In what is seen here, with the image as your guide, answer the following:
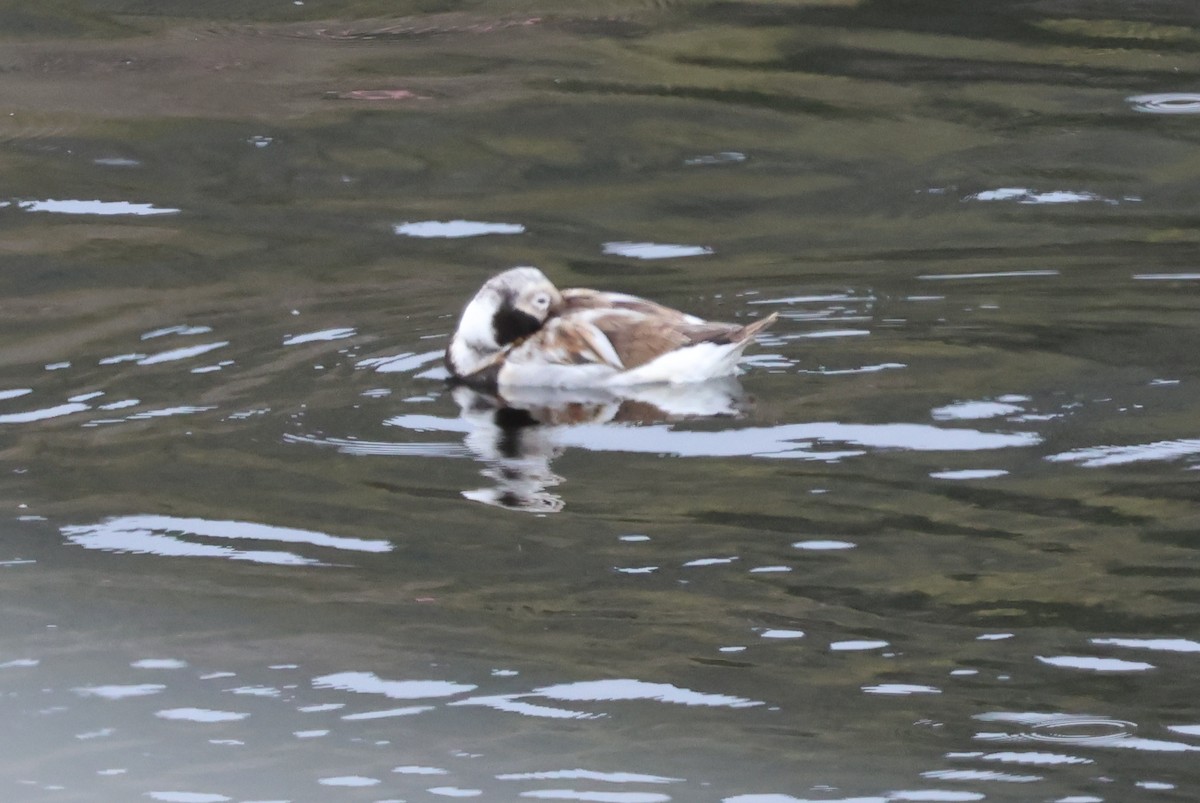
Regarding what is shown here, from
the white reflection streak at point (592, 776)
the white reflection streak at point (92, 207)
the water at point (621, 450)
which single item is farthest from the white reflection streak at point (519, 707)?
the white reflection streak at point (92, 207)

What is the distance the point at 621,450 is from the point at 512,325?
183cm

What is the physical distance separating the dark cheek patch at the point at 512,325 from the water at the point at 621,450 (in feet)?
1.72

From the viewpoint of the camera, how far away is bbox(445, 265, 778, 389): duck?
9375 millimetres

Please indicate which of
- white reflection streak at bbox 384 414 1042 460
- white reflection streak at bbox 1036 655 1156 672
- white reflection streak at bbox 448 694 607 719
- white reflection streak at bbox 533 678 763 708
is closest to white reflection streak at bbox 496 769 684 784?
white reflection streak at bbox 448 694 607 719

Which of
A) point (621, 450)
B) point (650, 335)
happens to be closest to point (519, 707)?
point (621, 450)

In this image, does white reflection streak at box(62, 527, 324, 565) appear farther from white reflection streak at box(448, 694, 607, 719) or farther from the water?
white reflection streak at box(448, 694, 607, 719)

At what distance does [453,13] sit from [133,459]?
10966mm

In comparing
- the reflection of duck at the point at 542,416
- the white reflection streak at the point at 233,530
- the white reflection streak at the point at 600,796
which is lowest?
the white reflection streak at the point at 600,796

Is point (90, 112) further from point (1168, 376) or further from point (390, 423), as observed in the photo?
point (1168, 376)

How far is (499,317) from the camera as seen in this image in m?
10.0

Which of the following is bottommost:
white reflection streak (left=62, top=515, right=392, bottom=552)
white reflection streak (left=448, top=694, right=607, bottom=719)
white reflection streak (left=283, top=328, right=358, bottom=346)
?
white reflection streak (left=448, top=694, right=607, bottom=719)

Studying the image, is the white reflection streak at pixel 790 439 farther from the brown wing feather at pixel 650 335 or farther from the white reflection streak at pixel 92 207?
the white reflection streak at pixel 92 207

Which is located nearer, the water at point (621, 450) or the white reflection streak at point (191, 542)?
the water at point (621, 450)

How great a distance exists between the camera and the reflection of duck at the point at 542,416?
26.0 ft
